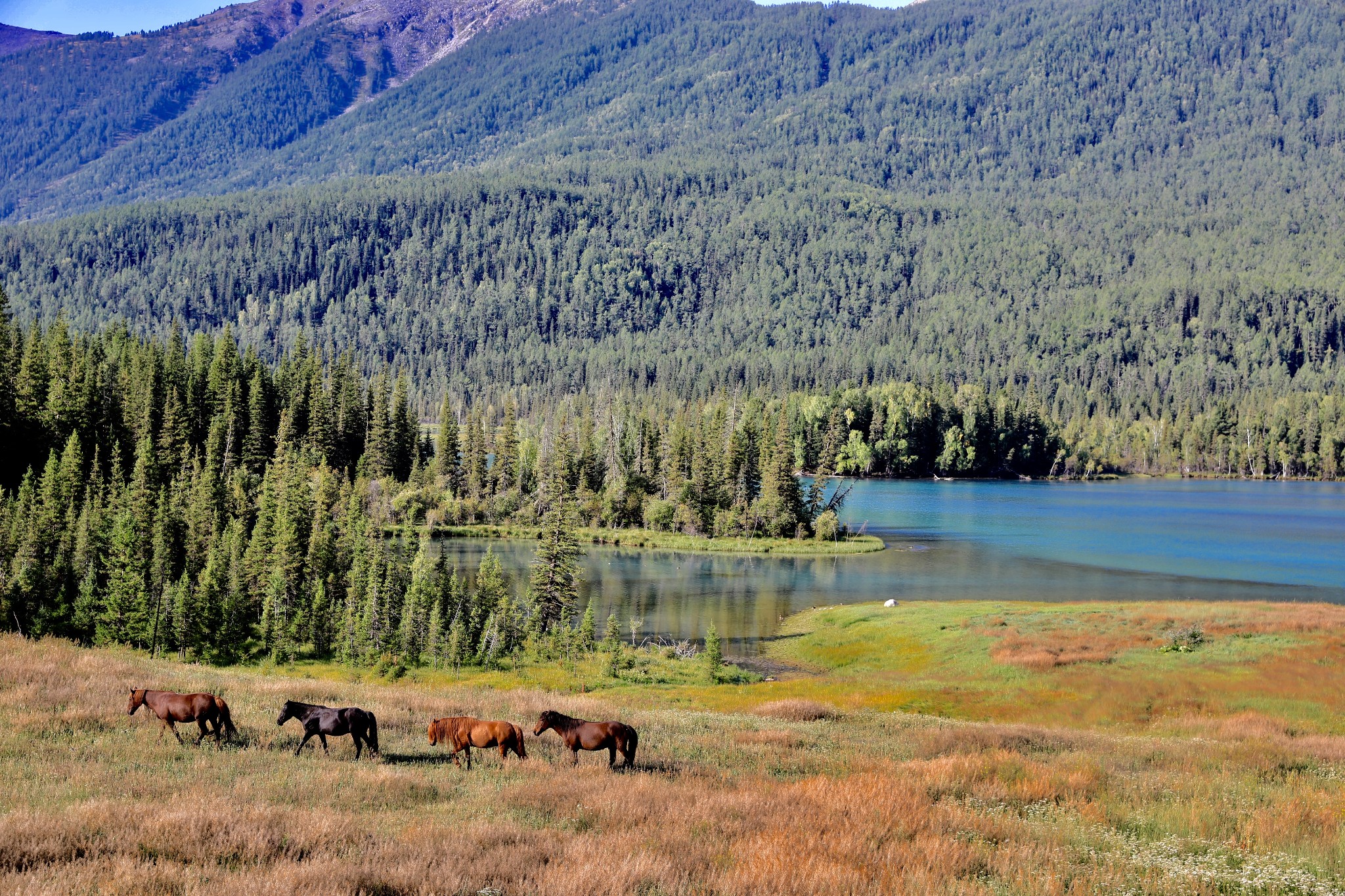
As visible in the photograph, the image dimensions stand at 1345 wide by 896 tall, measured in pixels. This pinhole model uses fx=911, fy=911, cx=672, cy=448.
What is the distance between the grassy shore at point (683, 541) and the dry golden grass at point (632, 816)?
289 ft

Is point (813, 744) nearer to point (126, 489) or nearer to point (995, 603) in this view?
point (995, 603)

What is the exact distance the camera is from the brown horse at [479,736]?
17.1m

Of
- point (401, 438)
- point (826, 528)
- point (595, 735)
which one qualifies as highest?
point (401, 438)

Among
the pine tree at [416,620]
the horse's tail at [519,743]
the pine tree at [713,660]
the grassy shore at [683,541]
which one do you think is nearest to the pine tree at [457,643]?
the pine tree at [416,620]

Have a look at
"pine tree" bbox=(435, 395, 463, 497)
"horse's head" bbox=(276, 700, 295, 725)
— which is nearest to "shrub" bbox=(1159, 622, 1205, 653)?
"horse's head" bbox=(276, 700, 295, 725)

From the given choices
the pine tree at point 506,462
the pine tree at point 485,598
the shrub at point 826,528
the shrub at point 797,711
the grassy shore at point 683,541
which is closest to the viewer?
the shrub at point 797,711

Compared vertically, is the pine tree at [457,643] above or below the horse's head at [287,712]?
below

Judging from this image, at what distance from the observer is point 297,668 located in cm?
5291

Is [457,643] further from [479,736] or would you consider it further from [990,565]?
[990,565]

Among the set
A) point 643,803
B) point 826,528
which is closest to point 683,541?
point 826,528

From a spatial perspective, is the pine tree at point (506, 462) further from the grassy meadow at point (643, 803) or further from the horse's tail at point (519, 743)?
the horse's tail at point (519, 743)

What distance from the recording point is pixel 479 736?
17.1 metres

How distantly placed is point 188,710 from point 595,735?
763 cm

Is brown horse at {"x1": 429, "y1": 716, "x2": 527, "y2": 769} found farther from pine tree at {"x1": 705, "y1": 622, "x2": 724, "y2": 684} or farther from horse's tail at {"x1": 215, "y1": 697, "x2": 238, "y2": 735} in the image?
pine tree at {"x1": 705, "y1": 622, "x2": 724, "y2": 684}
